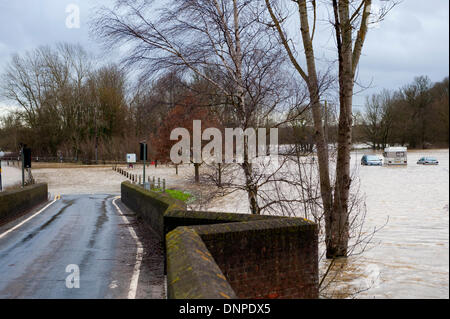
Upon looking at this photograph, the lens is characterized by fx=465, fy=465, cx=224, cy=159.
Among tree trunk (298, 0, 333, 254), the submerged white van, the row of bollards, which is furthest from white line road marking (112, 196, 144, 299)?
the submerged white van

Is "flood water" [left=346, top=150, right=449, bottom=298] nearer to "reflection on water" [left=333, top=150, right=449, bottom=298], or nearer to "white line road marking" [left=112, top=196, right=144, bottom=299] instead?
"reflection on water" [left=333, top=150, right=449, bottom=298]

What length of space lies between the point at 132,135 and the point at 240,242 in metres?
69.9

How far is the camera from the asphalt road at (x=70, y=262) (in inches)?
322

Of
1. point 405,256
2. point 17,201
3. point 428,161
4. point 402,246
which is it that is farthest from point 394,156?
point 405,256

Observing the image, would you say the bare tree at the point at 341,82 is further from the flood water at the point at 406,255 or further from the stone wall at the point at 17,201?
the stone wall at the point at 17,201

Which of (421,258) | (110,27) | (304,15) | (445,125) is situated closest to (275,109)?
(304,15)

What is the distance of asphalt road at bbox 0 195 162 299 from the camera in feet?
26.9

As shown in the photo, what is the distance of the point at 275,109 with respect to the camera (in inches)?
469

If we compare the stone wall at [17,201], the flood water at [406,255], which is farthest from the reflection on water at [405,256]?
the stone wall at [17,201]

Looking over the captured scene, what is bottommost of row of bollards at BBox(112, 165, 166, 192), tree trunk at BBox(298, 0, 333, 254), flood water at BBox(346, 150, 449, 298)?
row of bollards at BBox(112, 165, 166, 192)

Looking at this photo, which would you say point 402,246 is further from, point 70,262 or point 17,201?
A: point 17,201

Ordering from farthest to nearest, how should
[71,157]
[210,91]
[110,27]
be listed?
1. [71,157]
2. [210,91]
3. [110,27]

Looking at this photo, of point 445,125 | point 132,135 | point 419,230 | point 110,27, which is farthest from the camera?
point 132,135
